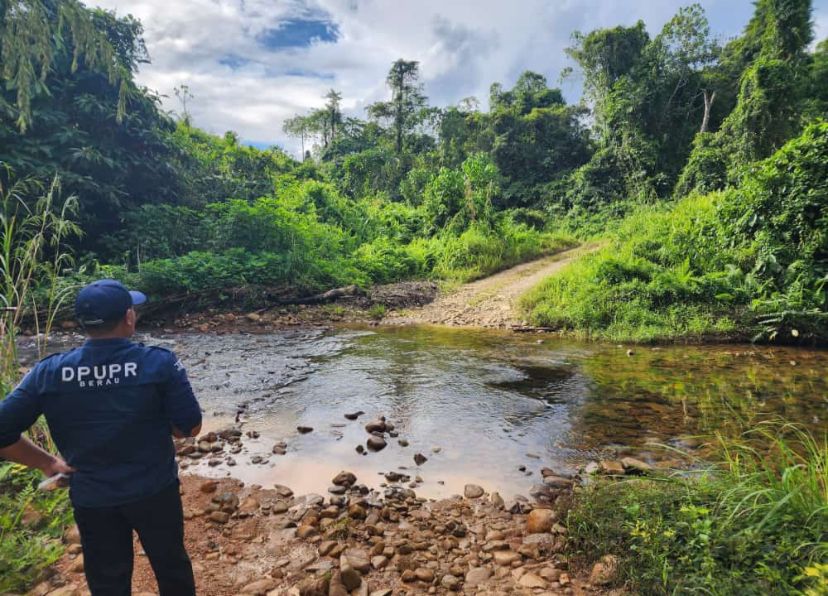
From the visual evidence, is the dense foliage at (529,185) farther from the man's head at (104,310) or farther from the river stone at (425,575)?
the river stone at (425,575)

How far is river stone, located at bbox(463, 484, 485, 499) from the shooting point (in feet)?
12.3

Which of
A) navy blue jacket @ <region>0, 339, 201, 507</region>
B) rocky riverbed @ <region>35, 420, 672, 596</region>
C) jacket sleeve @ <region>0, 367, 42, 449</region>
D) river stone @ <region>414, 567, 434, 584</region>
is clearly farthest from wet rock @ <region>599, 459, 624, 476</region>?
jacket sleeve @ <region>0, 367, 42, 449</region>

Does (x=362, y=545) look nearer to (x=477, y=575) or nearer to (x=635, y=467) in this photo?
(x=477, y=575)

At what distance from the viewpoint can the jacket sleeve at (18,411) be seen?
6.21 feet

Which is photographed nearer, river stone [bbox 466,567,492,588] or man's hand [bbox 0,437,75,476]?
man's hand [bbox 0,437,75,476]

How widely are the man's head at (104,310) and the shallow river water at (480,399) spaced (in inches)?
93.9

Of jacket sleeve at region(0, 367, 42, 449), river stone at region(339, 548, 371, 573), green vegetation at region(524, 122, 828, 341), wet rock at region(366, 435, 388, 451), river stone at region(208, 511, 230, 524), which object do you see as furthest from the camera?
green vegetation at region(524, 122, 828, 341)

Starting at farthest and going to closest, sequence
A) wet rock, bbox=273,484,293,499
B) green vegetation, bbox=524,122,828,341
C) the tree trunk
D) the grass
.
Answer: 1. the tree trunk
2. the grass
3. green vegetation, bbox=524,122,828,341
4. wet rock, bbox=273,484,293,499

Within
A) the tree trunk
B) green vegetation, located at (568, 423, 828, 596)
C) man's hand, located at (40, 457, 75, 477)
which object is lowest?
green vegetation, located at (568, 423, 828, 596)

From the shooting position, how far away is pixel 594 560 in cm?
278

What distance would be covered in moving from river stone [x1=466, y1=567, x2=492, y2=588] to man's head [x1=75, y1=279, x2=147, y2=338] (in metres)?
2.35

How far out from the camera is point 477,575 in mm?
2785

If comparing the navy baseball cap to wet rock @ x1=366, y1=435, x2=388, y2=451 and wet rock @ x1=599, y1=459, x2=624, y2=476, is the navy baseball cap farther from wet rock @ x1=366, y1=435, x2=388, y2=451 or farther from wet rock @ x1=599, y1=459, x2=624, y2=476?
wet rock @ x1=599, y1=459, x2=624, y2=476

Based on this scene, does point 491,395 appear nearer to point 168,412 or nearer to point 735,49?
point 168,412
